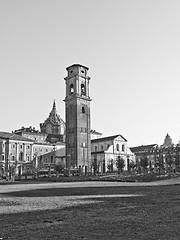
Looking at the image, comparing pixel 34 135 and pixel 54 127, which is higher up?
→ pixel 54 127

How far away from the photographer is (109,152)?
9956 centimetres

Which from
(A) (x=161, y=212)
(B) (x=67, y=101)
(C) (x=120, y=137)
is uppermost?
(B) (x=67, y=101)

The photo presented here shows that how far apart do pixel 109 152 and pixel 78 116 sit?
21.3 meters

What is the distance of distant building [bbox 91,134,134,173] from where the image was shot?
97.6 meters

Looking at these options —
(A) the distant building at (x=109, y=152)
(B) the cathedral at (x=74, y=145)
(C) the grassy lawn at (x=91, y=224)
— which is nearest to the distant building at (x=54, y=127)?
(B) the cathedral at (x=74, y=145)

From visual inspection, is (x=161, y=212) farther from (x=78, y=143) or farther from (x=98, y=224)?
(x=78, y=143)

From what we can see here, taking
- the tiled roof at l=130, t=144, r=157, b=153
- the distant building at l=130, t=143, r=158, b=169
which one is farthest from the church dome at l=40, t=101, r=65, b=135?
the distant building at l=130, t=143, r=158, b=169

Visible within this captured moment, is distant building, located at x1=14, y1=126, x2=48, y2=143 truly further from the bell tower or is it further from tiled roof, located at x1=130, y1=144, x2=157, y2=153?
tiled roof, located at x1=130, y1=144, x2=157, y2=153

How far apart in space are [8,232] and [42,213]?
125 inches

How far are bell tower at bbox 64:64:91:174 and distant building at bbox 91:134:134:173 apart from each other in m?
13.4

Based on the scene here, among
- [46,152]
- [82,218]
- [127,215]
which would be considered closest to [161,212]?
[127,215]

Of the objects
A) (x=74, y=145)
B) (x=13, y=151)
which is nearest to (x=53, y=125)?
(x=13, y=151)

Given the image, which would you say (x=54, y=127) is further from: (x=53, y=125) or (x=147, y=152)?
(x=147, y=152)

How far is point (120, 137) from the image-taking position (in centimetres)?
10481
